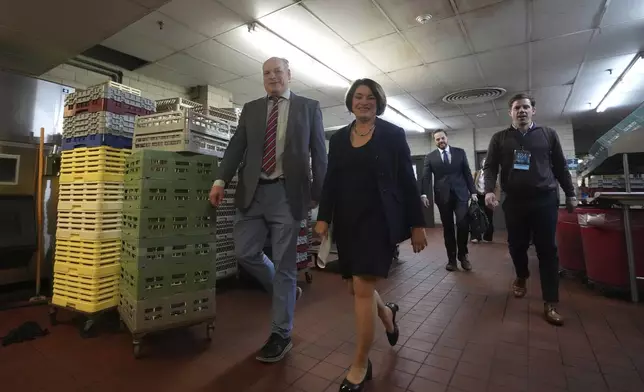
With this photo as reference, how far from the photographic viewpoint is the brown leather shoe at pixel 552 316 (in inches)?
84.4

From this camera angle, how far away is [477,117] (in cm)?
875

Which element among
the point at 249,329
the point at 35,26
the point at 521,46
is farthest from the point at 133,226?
the point at 521,46

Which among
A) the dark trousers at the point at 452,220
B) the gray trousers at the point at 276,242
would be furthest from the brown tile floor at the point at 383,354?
the dark trousers at the point at 452,220

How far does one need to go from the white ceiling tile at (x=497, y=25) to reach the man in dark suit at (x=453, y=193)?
4.56 feet

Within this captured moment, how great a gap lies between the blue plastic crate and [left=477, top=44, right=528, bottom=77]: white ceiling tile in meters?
4.82

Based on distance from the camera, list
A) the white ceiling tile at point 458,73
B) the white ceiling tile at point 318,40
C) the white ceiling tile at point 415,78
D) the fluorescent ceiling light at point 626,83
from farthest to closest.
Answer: the white ceiling tile at point 415,78 → the fluorescent ceiling light at point 626,83 → the white ceiling tile at point 458,73 → the white ceiling tile at point 318,40

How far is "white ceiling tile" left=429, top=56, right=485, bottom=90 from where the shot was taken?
16.5ft

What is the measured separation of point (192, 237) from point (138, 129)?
92cm

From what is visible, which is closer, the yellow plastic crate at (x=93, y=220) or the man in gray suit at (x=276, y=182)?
the man in gray suit at (x=276, y=182)

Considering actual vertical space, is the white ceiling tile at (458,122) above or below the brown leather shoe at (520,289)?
above

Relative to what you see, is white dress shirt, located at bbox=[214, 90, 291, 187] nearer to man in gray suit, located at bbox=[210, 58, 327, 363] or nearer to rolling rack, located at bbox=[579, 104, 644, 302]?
man in gray suit, located at bbox=[210, 58, 327, 363]

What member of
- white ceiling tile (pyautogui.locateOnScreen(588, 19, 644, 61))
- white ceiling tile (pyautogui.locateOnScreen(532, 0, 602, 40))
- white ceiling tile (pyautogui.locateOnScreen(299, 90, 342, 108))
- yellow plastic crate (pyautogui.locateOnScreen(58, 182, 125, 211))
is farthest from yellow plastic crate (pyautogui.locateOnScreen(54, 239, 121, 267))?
white ceiling tile (pyautogui.locateOnScreen(588, 19, 644, 61))

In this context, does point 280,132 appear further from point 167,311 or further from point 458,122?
point 458,122

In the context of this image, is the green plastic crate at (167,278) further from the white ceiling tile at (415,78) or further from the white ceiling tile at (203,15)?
the white ceiling tile at (415,78)
